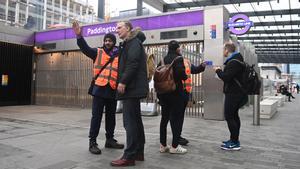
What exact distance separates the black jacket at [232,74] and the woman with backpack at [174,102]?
75 centimetres

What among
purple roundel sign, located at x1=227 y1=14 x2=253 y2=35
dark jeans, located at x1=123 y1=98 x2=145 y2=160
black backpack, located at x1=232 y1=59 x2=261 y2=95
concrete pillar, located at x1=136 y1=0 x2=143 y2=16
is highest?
concrete pillar, located at x1=136 y1=0 x2=143 y2=16

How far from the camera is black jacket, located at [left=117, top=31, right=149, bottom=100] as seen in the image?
347cm

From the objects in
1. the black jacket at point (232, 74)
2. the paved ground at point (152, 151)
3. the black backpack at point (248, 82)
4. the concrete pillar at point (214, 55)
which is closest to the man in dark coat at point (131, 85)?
the paved ground at point (152, 151)

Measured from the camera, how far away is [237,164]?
3.69 metres

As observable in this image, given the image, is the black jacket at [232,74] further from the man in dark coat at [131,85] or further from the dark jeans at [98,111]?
the dark jeans at [98,111]

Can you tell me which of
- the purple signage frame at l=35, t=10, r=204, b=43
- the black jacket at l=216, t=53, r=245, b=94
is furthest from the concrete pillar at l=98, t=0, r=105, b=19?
the black jacket at l=216, t=53, r=245, b=94

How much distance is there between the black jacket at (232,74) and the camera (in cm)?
441

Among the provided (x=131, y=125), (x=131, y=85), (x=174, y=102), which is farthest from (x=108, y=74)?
(x=174, y=102)

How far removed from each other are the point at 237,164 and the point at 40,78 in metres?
11.6

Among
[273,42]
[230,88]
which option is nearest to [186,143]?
[230,88]

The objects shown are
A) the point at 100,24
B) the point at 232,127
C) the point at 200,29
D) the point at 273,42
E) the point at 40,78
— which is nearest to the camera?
the point at 232,127

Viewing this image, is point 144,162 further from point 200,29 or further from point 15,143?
point 200,29

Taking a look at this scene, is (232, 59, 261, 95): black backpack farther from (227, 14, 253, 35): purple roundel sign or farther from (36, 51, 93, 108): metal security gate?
(36, 51, 93, 108): metal security gate

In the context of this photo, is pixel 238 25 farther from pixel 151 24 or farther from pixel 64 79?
pixel 64 79
